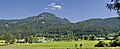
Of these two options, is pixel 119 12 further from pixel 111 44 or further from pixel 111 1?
pixel 111 44

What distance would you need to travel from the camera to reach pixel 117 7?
26969 millimetres

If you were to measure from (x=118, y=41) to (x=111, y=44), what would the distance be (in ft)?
9.85

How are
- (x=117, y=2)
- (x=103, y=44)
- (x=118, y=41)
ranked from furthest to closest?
(x=103, y=44) → (x=118, y=41) → (x=117, y=2)

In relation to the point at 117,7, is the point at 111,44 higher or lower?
lower

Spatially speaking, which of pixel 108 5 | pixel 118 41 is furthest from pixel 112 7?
pixel 118 41

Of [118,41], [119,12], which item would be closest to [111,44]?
[118,41]

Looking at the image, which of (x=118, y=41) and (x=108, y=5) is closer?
(x=108, y=5)

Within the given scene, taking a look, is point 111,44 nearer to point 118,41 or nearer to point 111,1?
point 118,41

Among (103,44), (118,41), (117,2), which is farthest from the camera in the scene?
(103,44)

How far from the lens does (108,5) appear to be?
27.8 m

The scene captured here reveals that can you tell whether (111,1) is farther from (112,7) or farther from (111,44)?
(111,44)

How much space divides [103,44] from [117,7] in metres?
55.0

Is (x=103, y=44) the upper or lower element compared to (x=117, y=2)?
lower

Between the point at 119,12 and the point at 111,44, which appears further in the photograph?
the point at 111,44
